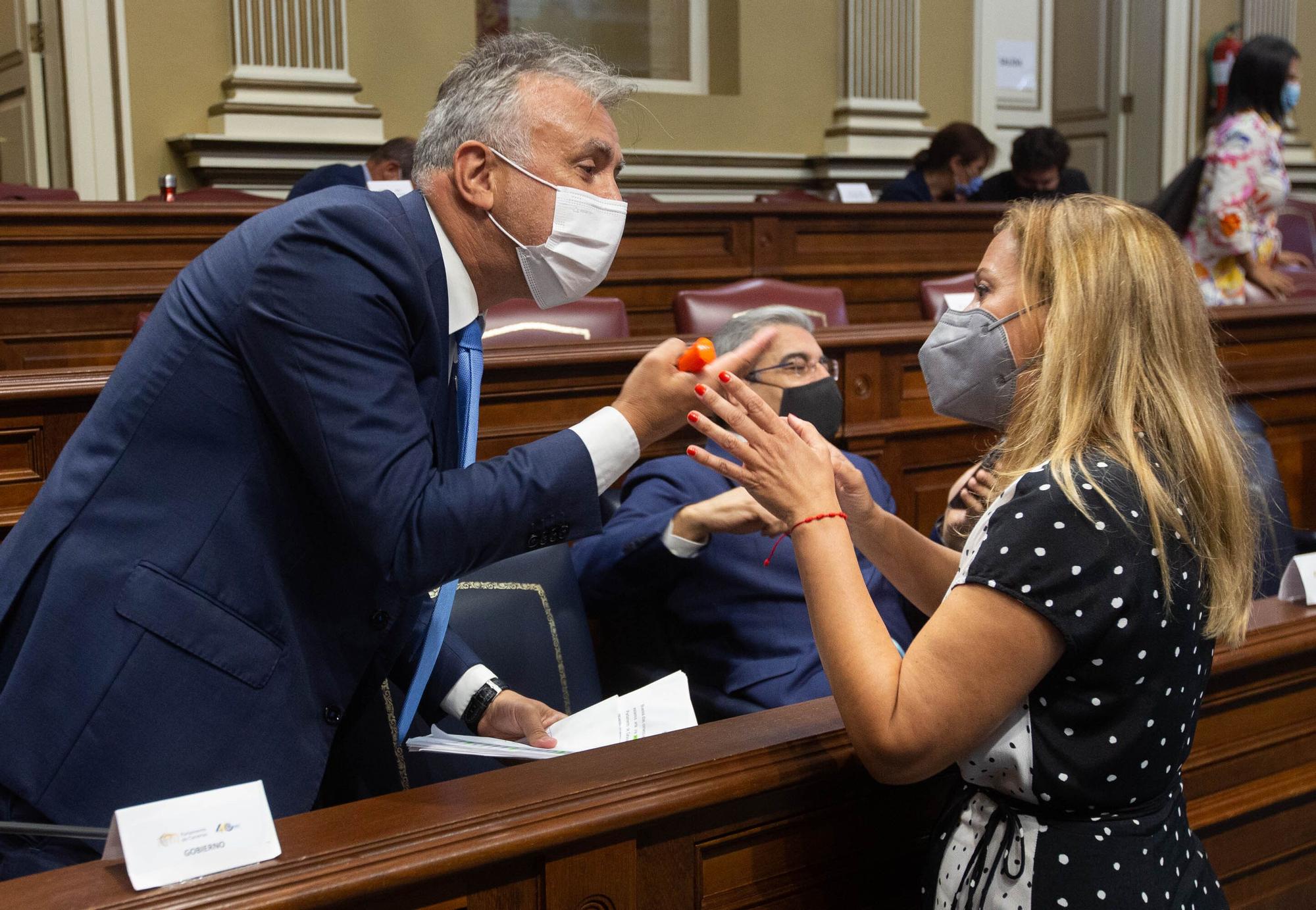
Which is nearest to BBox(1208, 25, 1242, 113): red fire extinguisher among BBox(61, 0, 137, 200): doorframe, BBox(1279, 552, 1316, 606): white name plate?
BBox(61, 0, 137, 200): doorframe

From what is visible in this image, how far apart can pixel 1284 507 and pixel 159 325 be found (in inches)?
90.7

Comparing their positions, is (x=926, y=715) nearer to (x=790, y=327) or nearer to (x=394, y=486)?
(x=394, y=486)

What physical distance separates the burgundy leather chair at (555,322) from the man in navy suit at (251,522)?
6.75ft

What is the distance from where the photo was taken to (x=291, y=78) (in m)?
5.78

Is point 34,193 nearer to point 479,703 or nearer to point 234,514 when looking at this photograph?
point 479,703

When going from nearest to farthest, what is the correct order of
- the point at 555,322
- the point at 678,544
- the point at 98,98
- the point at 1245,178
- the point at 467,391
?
1. the point at 467,391
2. the point at 678,544
3. the point at 555,322
4. the point at 1245,178
5. the point at 98,98

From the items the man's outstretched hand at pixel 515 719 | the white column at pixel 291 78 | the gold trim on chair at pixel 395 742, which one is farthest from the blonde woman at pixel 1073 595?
the white column at pixel 291 78

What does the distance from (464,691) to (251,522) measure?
0.57 meters

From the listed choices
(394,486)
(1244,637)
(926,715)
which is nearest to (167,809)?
(394,486)

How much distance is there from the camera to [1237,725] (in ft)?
5.32

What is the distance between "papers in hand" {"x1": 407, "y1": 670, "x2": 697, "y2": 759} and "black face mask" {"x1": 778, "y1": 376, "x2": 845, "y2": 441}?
2.99 ft

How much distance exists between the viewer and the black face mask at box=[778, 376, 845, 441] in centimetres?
238

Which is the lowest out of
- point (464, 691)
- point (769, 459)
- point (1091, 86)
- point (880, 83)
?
point (464, 691)

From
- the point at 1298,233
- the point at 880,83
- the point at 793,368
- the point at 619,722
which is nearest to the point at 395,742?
the point at 619,722
